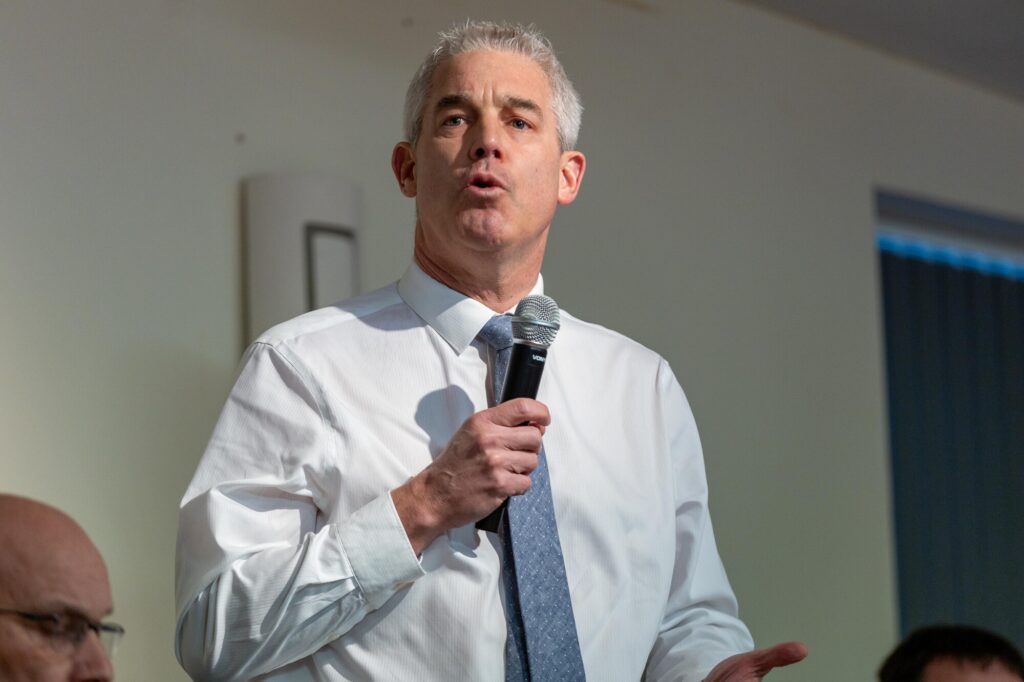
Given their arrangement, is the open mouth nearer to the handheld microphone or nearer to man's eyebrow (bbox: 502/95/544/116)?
man's eyebrow (bbox: 502/95/544/116)

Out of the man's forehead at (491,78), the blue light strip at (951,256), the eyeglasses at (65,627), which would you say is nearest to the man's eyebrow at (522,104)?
the man's forehead at (491,78)

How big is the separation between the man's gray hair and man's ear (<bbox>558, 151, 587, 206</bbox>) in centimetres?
4

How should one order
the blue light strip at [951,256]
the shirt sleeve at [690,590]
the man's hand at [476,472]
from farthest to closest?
the blue light strip at [951,256]
the shirt sleeve at [690,590]
the man's hand at [476,472]

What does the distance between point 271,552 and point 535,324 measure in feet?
1.41

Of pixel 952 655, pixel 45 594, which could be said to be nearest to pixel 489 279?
pixel 45 594

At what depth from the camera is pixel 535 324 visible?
5.67ft

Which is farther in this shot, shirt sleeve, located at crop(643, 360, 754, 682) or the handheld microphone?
shirt sleeve, located at crop(643, 360, 754, 682)

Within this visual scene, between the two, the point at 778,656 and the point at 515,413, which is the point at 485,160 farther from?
the point at 778,656

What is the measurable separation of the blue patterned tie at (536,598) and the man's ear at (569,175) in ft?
1.71

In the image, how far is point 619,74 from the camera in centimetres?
419

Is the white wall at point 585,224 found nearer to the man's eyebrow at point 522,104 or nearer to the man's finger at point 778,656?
the man's eyebrow at point 522,104

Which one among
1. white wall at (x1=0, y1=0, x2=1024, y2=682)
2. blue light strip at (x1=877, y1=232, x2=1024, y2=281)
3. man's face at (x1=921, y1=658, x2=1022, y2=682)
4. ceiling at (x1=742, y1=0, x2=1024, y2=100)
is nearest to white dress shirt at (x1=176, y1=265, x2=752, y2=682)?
man's face at (x1=921, y1=658, x2=1022, y2=682)

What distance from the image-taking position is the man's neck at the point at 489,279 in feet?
6.48

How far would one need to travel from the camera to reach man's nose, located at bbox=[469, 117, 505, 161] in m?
1.95
